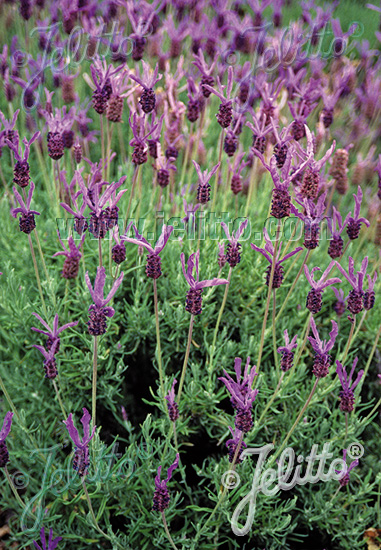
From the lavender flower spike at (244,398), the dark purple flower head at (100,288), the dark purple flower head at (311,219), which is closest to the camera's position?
the dark purple flower head at (100,288)

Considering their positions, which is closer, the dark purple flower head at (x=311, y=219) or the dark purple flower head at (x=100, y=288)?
the dark purple flower head at (x=100, y=288)

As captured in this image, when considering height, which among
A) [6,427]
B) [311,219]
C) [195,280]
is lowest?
[6,427]

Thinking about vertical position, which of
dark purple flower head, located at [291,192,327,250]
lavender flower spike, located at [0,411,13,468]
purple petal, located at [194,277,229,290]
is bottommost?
lavender flower spike, located at [0,411,13,468]

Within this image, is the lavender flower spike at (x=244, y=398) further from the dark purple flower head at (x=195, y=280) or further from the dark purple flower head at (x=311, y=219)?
the dark purple flower head at (x=311, y=219)

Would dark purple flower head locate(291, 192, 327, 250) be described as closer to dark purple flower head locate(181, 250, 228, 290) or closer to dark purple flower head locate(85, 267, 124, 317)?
dark purple flower head locate(181, 250, 228, 290)

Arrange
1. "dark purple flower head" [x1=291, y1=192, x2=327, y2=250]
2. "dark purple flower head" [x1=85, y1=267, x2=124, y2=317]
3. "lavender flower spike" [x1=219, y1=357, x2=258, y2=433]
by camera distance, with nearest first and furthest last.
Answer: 1. "dark purple flower head" [x1=85, y1=267, x2=124, y2=317]
2. "lavender flower spike" [x1=219, y1=357, x2=258, y2=433]
3. "dark purple flower head" [x1=291, y1=192, x2=327, y2=250]

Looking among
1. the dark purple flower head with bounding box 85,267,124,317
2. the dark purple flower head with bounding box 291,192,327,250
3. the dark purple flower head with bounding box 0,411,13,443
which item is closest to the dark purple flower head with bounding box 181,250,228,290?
the dark purple flower head with bounding box 85,267,124,317

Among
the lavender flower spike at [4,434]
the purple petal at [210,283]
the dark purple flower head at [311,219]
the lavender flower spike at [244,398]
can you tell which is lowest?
the lavender flower spike at [4,434]

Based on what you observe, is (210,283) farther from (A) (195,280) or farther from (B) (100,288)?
(B) (100,288)

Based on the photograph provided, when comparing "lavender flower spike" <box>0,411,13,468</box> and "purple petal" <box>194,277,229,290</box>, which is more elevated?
"purple petal" <box>194,277,229,290</box>

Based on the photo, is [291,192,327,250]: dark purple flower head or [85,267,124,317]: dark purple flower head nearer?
[85,267,124,317]: dark purple flower head

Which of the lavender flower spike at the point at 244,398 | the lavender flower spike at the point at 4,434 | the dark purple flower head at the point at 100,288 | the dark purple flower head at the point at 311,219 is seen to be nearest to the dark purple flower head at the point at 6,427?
the lavender flower spike at the point at 4,434

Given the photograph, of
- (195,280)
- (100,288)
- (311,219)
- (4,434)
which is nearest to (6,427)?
(4,434)

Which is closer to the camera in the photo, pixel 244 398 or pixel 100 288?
pixel 100 288
